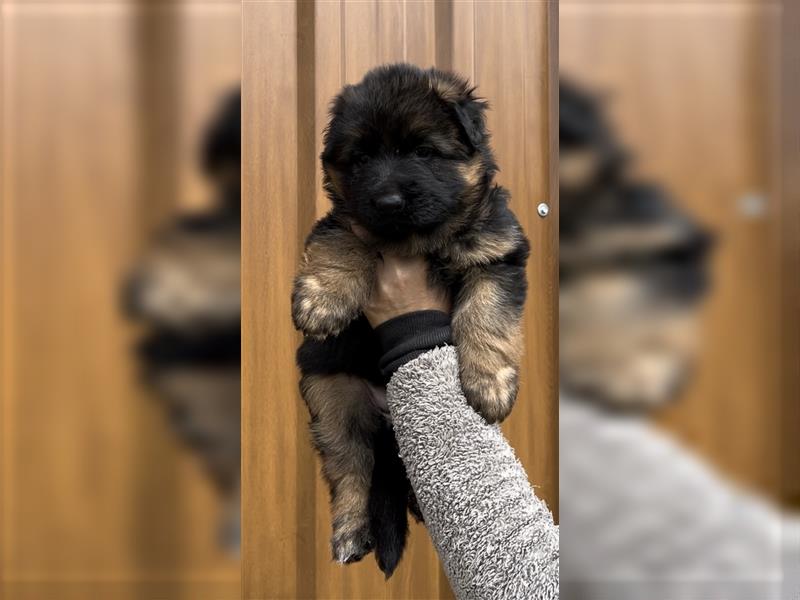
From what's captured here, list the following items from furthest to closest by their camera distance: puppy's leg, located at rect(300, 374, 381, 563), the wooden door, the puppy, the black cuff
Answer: the wooden door
puppy's leg, located at rect(300, 374, 381, 563)
the puppy
the black cuff

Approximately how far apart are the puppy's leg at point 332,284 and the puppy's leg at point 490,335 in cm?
Answer: 24

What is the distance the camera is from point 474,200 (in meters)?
1.58

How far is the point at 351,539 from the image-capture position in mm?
1635

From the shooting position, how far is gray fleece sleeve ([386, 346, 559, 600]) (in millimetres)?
1184

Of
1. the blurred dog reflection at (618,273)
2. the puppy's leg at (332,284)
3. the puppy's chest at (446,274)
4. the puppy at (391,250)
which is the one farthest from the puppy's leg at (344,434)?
the blurred dog reflection at (618,273)

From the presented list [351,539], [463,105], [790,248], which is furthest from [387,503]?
[790,248]

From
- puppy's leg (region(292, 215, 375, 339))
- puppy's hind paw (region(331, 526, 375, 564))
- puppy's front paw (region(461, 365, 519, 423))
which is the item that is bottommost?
puppy's hind paw (region(331, 526, 375, 564))

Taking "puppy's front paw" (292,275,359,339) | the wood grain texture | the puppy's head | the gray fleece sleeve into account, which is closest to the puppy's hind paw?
the gray fleece sleeve

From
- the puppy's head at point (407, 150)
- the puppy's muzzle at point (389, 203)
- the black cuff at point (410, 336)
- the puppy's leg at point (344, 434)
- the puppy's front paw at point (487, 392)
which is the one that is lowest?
the puppy's leg at point (344, 434)

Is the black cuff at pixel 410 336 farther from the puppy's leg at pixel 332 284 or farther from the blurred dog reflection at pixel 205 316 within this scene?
the blurred dog reflection at pixel 205 316

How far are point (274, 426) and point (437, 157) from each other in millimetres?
1289

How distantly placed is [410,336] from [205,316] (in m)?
0.85

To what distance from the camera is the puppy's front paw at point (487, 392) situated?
1.40 meters

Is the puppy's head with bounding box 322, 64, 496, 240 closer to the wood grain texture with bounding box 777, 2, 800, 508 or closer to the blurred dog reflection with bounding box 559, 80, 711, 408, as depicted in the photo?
the blurred dog reflection with bounding box 559, 80, 711, 408
